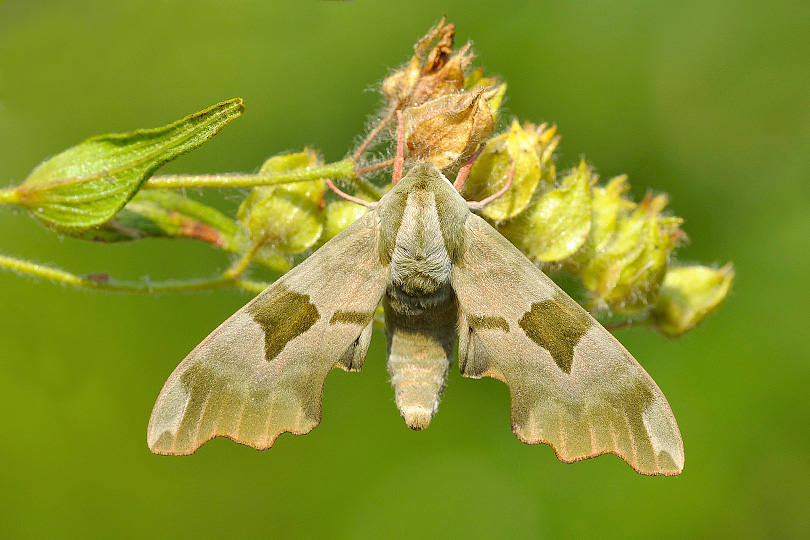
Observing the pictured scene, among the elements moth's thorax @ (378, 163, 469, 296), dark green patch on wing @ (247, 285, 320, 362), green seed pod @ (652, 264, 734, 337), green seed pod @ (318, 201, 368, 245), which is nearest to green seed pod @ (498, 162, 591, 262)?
moth's thorax @ (378, 163, 469, 296)

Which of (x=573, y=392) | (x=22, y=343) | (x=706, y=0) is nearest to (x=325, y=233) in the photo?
(x=573, y=392)

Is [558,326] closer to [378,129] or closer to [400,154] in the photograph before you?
[400,154]

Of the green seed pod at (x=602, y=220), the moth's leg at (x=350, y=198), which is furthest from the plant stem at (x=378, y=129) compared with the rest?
the green seed pod at (x=602, y=220)

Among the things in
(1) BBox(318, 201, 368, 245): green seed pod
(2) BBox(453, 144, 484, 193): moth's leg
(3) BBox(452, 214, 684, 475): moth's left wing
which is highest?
(2) BBox(453, 144, 484, 193): moth's leg

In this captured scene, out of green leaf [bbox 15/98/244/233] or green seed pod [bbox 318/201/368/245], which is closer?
green leaf [bbox 15/98/244/233]

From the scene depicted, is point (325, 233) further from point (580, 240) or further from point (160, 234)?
point (580, 240)

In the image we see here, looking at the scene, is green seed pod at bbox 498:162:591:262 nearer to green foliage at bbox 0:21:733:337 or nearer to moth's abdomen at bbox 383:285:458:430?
green foliage at bbox 0:21:733:337
